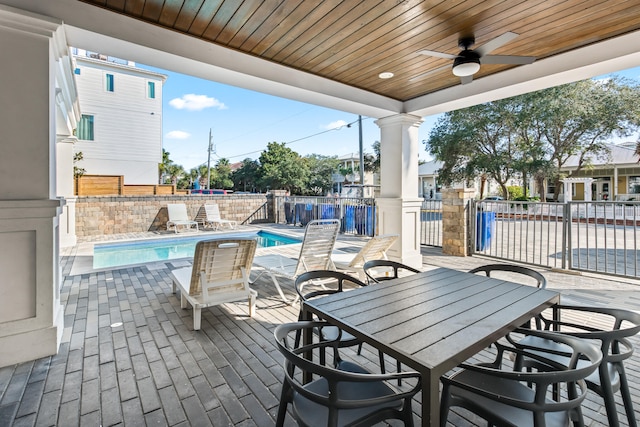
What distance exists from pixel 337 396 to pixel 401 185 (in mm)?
4642

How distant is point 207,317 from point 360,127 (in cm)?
1349

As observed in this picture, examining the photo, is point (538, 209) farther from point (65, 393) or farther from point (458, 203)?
point (65, 393)

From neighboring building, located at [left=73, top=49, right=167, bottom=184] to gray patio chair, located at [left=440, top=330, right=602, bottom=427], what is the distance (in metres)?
17.0

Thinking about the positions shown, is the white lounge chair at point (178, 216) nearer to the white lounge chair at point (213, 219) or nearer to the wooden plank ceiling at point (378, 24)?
the white lounge chair at point (213, 219)

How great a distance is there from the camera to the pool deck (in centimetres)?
196

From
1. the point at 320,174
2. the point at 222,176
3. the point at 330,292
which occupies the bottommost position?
the point at 330,292

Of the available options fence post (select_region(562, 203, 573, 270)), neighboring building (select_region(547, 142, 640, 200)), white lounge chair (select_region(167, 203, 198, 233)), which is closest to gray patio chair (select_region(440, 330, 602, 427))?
fence post (select_region(562, 203, 573, 270))

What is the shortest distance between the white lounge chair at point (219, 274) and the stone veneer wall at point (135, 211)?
782 cm

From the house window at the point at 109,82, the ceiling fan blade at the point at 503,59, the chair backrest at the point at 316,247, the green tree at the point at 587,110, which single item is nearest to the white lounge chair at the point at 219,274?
the chair backrest at the point at 316,247

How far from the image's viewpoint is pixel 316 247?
13.3 feet

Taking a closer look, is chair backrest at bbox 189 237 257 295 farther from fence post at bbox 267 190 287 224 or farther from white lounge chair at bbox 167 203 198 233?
fence post at bbox 267 190 287 224

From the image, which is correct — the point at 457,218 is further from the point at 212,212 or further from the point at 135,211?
the point at 135,211

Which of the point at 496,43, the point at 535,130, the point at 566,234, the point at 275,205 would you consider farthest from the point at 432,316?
the point at 535,130

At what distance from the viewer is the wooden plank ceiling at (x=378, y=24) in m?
2.67
